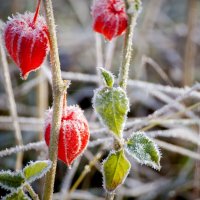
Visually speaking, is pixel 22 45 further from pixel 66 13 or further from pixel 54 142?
pixel 66 13

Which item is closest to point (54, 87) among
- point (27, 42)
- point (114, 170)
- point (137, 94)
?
point (27, 42)

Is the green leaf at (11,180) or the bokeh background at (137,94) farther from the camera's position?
the bokeh background at (137,94)

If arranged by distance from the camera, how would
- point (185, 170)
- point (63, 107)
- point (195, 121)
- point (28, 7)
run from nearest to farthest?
1. point (63, 107)
2. point (195, 121)
3. point (185, 170)
4. point (28, 7)

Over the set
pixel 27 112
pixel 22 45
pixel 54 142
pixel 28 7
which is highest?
pixel 28 7

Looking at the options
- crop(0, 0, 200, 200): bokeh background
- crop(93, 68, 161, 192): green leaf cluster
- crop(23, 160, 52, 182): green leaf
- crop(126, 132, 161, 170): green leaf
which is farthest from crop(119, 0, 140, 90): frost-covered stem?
crop(0, 0, 200, 200): bokeh background

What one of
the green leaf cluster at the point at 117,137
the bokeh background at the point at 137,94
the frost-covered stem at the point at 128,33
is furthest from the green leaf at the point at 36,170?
the bokeh background at the point at 137,94

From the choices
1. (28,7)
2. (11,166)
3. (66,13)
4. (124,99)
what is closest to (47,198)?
(124,99)

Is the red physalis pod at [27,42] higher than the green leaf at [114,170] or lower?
higher

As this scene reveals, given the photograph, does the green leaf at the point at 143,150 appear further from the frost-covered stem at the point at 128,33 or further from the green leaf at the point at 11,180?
the green leaf at the point at 11,180

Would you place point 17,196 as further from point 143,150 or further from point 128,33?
point 128,33
